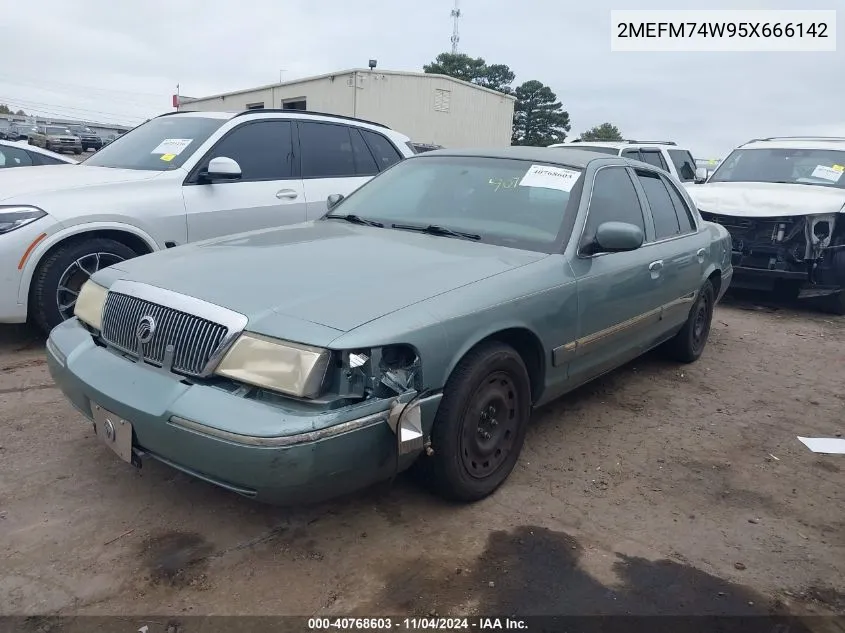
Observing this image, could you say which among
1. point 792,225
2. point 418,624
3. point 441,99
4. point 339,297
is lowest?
point 418,624

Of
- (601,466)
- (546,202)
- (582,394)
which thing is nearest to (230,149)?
(546,202)

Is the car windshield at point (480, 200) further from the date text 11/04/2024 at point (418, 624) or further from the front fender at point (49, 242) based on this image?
the date text 11/04/2024 at point (418, 624)

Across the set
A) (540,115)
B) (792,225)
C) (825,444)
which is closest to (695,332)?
(825,444)

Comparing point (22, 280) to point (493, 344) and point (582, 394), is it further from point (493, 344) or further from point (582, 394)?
point (582, 394)

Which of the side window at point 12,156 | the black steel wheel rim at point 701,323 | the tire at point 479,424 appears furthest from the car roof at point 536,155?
the side window at point 12,156

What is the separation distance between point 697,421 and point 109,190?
438 cm

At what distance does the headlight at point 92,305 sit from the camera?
122 inches

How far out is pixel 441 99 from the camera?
22203mm

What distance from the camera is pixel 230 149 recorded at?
5.52 meters

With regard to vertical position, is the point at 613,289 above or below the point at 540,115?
below

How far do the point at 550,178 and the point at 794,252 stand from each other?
15.8 ft

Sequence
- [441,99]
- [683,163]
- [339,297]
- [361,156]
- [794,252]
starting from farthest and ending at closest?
[441,99]
[683,163]
[794,252]
[361,156]
[339,297]

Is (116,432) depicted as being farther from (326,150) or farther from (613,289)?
(326,150)

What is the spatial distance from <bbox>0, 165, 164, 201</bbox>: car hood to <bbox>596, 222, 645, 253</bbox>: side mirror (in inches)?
135
